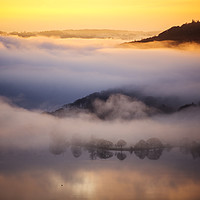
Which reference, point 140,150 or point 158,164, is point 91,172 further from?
point 140,150

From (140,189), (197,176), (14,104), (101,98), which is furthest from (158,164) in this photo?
(14,104)

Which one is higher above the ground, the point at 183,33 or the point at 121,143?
the point at 183,33

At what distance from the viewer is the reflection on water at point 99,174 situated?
15.8m

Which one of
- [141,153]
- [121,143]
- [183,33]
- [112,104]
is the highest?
[183,33]

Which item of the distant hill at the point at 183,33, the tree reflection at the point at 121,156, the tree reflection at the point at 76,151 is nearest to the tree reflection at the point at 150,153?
the tree reflection at the point at 121,156

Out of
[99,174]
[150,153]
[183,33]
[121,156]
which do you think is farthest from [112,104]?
[99,174]

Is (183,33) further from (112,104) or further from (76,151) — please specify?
(76,151)

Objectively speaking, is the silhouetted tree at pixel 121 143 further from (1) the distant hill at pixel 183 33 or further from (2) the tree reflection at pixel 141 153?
(1) the distant hill at pixel 183 33

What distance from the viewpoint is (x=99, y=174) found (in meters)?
18.5

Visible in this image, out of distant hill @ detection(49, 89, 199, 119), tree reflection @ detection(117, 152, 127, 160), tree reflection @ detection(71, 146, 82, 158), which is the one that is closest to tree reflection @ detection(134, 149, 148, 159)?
tree reflection @ detection(117, 152, 127, 160)

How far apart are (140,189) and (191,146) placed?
7049 mm

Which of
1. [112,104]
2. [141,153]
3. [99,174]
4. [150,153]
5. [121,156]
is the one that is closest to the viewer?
[99,174]

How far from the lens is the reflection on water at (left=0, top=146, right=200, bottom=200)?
15.8m

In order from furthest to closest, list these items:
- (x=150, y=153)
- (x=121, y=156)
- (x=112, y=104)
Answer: (x=112, y=104)
(x=150, y=153)
(x=121, y=156)
